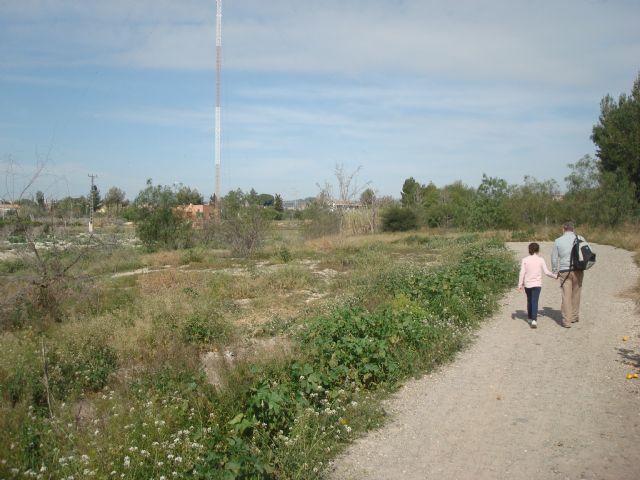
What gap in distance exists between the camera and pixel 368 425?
492cm

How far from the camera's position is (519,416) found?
5070mm

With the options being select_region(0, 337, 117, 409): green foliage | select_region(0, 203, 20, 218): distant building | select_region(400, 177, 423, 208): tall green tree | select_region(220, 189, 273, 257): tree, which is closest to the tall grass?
select_region(0, 337, 117, 409): green foliage

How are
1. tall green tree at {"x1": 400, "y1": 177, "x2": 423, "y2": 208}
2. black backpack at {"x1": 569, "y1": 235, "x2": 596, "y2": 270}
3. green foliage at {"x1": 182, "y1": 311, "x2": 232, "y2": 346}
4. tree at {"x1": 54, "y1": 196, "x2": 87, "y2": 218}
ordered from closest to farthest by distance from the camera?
green foliage at {"x1": 182, "y1": 311, "x2": 232, "y2": 346}, black backpack at {"x1": 569, "y1": 235, "x2": 596, "y2": 270}, tree at {"x1": 54, "y1": 196, "x2": 87, "y2": 218}, tall green tree at {"x1": 400, "y1": 177, "x2": 423, "y2": 208}

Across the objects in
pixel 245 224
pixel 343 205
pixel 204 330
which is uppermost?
pixel 343 205

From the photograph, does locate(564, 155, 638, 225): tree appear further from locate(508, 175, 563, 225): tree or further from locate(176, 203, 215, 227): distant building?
locate(176, 203, 215, 227): distant building

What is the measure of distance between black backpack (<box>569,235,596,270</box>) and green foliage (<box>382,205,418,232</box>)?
33100 millimetres

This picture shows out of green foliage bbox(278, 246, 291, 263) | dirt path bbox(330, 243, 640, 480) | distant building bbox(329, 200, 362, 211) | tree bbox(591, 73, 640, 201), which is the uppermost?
tree bbox(591, 73, 640, 201)

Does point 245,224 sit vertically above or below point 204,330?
above

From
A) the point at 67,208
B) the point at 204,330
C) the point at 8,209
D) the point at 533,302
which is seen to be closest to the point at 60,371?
the point at 204,330

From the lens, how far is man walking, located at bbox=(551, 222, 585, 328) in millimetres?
8695

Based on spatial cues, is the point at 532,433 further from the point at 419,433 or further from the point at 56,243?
the point at 56,243

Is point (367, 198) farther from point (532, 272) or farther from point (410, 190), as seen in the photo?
point (532, 272)

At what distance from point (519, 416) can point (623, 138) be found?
31347 millimetres

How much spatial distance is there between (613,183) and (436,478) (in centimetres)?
3046
